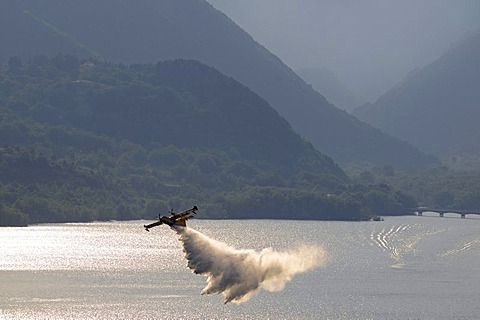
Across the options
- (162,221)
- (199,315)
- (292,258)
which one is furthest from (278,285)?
(199,315)

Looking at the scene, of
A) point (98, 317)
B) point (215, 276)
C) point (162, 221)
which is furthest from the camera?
point (98, 317)

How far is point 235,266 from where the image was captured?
118 meters

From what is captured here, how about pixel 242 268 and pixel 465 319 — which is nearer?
pixel 242 268

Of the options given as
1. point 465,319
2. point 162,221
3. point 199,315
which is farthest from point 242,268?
point 465,319

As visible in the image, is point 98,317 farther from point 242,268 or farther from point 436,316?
point 242,268

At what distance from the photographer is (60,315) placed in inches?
7505

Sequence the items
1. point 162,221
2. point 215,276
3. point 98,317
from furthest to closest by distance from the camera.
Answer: point 98,317 → point 215,276 → point 162,221

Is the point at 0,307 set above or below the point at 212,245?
below

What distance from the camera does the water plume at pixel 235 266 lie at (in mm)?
116750

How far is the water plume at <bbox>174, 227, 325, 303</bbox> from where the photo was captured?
117 m

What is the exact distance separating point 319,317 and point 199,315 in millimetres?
21743

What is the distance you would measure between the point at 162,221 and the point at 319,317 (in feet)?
301

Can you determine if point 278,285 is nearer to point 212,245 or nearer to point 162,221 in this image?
point 212,245

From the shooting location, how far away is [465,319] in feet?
642
